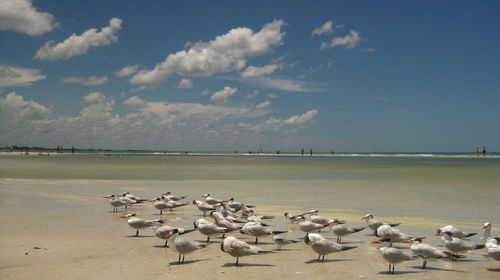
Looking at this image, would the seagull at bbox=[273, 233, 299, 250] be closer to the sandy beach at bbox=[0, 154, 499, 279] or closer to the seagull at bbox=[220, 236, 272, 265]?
the sandy beach at bbox=[0, 154, 499, 279]

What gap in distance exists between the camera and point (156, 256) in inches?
416

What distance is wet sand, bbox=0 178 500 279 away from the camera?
8.99 meters

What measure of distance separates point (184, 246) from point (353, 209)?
380 inches

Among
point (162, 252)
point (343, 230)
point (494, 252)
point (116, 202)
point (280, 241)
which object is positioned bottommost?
point (162, 252)

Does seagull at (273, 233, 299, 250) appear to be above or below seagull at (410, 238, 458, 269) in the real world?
below

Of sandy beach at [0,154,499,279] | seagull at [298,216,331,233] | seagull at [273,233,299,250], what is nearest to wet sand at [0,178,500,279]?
sandy beach at [0,154,499,279]

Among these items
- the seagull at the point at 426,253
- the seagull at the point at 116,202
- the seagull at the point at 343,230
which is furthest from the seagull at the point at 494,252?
the seagull at the point at 116,202

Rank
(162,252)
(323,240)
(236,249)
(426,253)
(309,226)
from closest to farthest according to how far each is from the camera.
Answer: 1. (426,253)
2. (236,249)
3. (323,240)
4. (162,252)
5. (309,226)

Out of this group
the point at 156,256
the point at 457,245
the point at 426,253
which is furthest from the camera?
the point at 156,256

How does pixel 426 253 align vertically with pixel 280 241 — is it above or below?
above

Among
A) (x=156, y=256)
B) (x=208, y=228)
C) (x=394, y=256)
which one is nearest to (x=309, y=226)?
(x=208, y=228)

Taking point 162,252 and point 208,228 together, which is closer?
point 162,252

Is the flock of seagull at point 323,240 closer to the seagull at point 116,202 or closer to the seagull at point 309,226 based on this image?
the seagull at point 309,226

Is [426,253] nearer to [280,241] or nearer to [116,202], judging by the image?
[280,241]
